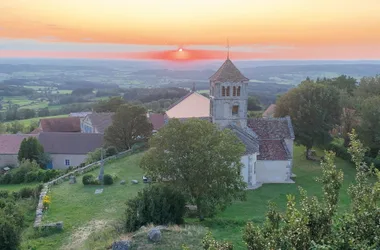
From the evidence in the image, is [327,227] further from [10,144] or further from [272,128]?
[10,144]

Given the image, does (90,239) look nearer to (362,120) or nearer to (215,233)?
(215,233)

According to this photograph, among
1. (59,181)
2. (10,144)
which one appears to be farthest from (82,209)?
(10,144)

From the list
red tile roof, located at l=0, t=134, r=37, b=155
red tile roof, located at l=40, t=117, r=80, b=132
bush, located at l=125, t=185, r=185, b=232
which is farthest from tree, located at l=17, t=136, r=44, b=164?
bush, located at l=125, t=185, r=185, b=232


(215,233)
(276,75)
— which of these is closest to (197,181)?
(215,233)

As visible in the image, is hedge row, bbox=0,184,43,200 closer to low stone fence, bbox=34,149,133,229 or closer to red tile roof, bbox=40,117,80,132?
low stone fence, bbox=34,149,133,229

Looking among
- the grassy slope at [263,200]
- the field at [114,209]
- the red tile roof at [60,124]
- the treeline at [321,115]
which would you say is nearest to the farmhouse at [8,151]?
the red tile roof at [60,124]

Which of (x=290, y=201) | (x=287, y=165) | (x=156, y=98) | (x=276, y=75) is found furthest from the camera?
(x=276, y=75)
